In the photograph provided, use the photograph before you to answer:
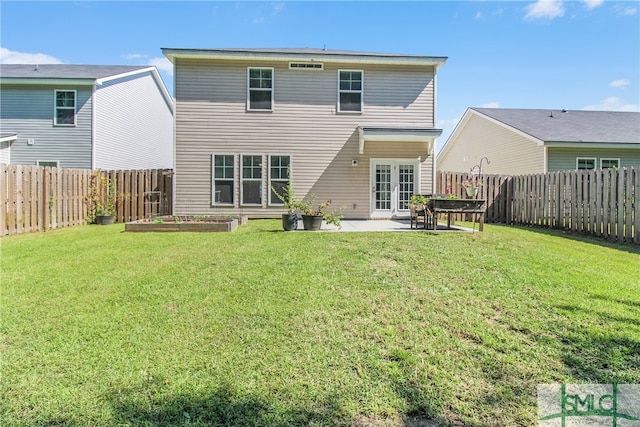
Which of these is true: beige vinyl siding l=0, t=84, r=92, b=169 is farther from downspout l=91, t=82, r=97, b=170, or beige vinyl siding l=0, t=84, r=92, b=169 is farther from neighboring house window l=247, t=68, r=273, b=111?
neighboring house window l=247, t=68, r=273, b=111

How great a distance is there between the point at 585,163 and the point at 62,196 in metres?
20.1

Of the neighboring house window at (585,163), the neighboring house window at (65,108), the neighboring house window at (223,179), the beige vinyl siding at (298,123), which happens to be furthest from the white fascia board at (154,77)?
the neighboring house window at (585,163)

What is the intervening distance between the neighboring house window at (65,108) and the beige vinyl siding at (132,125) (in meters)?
0.90

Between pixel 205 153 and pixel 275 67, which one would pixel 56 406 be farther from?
pixel 275 67

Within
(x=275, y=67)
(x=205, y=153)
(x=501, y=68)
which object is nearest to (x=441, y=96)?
(x=501, y=68)

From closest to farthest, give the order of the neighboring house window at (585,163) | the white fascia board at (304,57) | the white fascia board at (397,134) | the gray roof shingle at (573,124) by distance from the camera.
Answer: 1. the white fascia board at (397,134)
2. the white fascia board at (304,57)
3. the gray roof shingle at (573,124)
4. the neighboring house window at (585,163)

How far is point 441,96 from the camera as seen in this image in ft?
43.9

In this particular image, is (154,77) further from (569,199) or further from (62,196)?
(569,199)

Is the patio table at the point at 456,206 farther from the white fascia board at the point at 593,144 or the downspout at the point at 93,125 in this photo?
the downspout at the point at 93,125

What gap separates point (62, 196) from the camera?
10523 mm

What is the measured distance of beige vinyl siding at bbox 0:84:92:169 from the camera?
1470 cm

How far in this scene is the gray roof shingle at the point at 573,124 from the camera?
15.3m

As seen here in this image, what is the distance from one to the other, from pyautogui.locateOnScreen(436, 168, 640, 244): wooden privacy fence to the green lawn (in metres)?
3.53

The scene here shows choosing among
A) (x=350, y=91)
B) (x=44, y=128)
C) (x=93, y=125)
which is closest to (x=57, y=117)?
(x=44, y=128)
